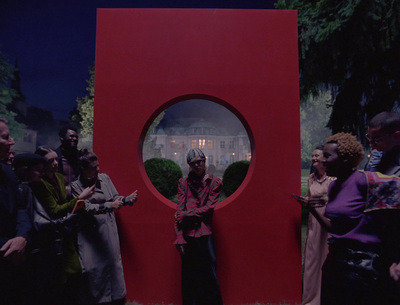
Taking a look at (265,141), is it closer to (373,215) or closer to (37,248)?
(373,215)

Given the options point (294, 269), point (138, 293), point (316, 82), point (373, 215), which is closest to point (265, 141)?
point (294, 269)

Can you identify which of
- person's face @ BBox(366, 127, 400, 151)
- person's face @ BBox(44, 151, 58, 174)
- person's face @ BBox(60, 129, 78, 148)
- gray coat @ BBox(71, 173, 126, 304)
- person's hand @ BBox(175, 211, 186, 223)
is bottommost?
gray coat @ BBox(71, 173, 126, 304)

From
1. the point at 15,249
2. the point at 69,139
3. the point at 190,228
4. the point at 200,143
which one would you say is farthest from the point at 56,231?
the point at 200,143

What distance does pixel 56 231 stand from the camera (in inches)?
103

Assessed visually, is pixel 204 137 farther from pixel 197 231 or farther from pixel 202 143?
pixel 197 231

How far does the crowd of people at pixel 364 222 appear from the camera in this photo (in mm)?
1868

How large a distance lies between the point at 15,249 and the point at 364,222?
247cm

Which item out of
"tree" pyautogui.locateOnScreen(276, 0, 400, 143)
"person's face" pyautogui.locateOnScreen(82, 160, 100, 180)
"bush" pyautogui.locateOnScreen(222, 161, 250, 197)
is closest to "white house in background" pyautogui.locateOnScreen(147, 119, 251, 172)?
"bush" pyautogui.locateOnScreen(222, 161, 250, 197)

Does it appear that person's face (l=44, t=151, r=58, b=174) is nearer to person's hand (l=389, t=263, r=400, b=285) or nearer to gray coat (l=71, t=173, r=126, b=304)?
gray coat (l=71, t=173, r=126, b=304)

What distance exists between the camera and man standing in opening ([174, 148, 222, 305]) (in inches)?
127

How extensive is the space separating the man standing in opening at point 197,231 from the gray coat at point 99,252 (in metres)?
0.79

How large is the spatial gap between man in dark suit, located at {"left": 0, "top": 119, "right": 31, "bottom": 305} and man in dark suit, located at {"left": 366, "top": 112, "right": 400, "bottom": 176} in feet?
9.23

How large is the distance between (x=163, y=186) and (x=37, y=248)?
26.9 feet

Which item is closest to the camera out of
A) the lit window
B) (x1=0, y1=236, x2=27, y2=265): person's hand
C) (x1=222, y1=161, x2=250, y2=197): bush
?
(x1=0, y1=236, x2=27, y2=265): person's hand
